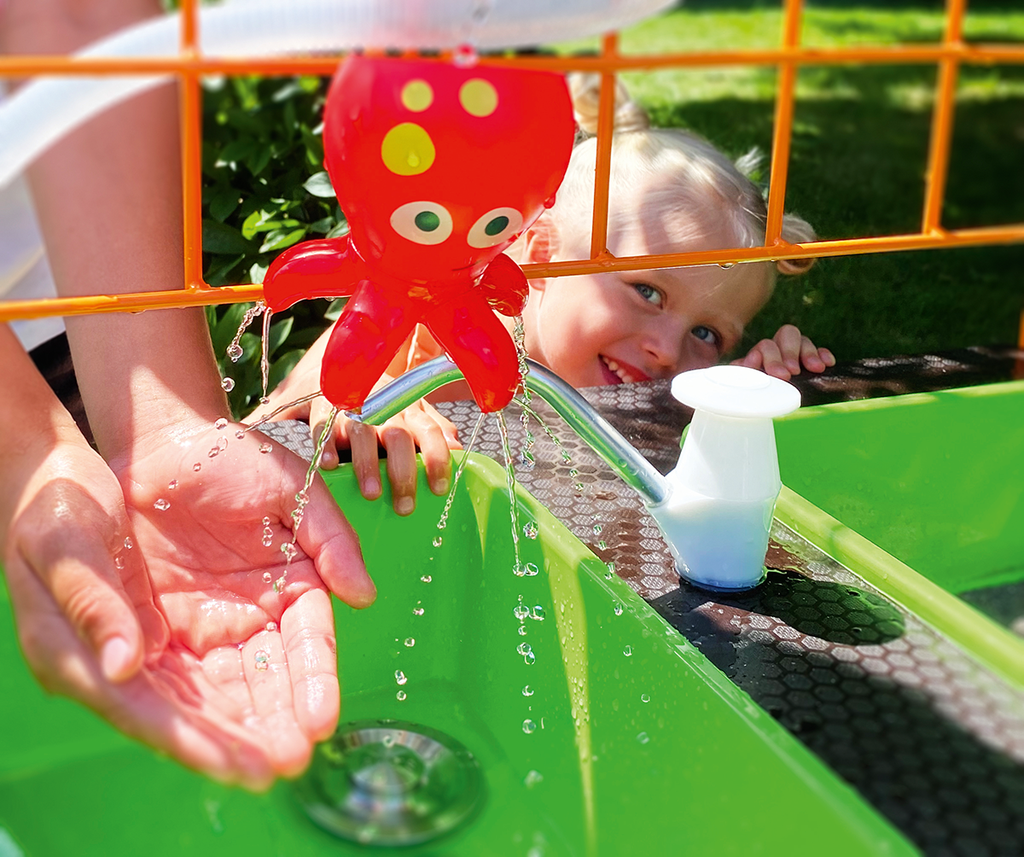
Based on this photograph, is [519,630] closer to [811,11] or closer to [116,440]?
[116,440]

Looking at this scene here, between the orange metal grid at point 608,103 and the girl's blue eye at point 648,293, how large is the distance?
20.4 inches

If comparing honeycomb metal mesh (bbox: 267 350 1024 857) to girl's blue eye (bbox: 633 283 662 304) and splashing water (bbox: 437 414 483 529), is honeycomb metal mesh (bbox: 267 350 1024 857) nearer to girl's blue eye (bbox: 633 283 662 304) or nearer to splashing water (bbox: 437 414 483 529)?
splashing water (bbox: 437 414 483 529)

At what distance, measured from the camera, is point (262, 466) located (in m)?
0.83

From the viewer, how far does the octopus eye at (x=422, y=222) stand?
0.55 m

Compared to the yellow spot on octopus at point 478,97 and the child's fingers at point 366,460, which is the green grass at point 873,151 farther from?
the yellow spot on octopus at point 478,97

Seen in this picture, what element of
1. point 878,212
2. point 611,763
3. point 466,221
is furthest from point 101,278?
point 878,212

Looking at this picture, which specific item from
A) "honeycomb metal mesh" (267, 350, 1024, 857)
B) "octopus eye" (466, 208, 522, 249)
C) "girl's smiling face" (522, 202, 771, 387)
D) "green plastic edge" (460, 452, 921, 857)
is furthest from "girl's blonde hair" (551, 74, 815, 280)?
"octopus eye" (466, 208, 522, 249)

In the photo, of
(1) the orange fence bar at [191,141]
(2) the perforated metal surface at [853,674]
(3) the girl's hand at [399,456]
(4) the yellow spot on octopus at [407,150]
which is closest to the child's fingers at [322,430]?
(3) the girl's hand at [399,456]

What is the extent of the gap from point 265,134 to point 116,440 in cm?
79

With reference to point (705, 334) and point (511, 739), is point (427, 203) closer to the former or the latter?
point (511, 739)

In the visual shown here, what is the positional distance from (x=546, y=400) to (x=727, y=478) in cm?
14

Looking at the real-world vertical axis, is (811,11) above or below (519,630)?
above

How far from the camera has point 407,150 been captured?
1.74 feet

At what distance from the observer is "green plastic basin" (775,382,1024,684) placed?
936 mm
